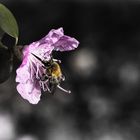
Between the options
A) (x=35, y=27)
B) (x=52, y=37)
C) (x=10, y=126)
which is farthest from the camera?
(x=35, y=27)

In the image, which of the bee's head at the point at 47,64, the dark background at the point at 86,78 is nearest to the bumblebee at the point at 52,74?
the bee's head at the point at 47,64

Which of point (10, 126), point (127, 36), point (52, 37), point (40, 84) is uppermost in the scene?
point (52, 37)

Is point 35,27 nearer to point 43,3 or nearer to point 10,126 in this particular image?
point 43,3

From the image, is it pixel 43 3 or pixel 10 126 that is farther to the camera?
pixel 43 3

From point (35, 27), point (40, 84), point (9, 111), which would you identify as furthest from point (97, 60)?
point (40, 84)

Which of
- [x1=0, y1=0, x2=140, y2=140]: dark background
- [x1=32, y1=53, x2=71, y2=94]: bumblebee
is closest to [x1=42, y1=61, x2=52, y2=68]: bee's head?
[x1=32, y1=53, x2=71, y2=94]: bumblebee
